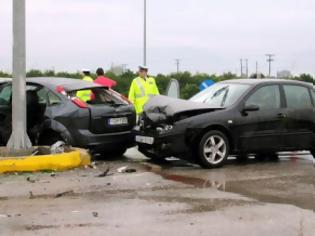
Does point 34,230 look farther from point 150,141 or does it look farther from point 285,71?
point 285,71

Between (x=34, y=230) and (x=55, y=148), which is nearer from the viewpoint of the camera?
(x=34, y=230)

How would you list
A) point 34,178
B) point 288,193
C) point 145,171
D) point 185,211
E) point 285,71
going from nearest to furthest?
point 185,211, point 288,193, point 34,178, point 145,171, point 285,71

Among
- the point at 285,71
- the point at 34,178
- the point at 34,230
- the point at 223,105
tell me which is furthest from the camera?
the point at 285,71

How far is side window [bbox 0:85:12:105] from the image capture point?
11.5 meters

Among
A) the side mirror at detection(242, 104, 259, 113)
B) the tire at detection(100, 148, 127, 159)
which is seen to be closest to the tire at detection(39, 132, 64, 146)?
the tire at detection(100, 148, 127, 159)

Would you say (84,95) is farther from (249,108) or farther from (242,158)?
(242,158)

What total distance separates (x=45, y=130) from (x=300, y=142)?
14.8ft

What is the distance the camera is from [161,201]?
25.4 ft

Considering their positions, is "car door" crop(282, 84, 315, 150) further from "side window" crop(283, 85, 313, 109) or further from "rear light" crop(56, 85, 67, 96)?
"rear light" crop(56, 85, 67, 96)

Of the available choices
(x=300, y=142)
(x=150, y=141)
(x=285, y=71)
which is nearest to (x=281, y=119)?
(x=300, y=142)

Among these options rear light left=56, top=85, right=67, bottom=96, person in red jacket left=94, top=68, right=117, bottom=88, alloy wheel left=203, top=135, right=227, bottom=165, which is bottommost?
alloy wheel left=203, top=135, right=227, bottom=165

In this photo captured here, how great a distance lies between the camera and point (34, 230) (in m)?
6.29

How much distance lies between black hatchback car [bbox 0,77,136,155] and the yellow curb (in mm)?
796

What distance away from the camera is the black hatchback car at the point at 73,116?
35.5 ft
